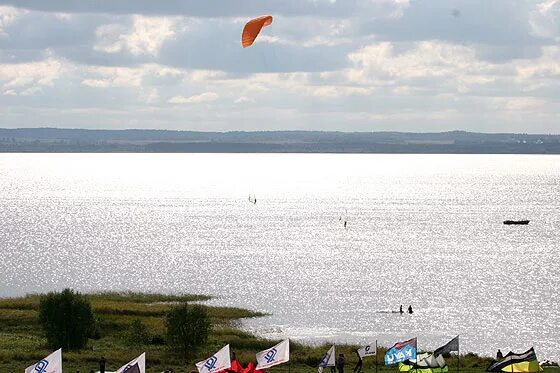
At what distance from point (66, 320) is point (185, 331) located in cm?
824

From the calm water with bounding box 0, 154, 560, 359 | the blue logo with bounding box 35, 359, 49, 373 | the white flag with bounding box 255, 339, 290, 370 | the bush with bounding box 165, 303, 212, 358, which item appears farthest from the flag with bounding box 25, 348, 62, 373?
the calm water with bounding box 0, 154, 560, 359

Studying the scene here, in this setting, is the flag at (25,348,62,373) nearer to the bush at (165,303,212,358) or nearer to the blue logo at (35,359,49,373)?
the blue logo at (35,359,49,373)

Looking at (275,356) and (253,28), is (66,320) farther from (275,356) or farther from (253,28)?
(275,356)

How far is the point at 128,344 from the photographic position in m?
65.5

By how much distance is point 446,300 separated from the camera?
10744 centimetres

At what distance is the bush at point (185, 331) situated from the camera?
61.8m

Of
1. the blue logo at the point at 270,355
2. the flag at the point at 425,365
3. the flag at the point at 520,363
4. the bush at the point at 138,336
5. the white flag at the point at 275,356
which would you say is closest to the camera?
the white flag at the point at 275,356

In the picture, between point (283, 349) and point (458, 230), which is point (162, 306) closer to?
point (283, 349)

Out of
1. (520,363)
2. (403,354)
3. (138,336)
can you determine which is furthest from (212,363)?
(138,336)

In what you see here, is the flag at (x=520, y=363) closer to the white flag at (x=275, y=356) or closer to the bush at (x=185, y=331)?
the white flag at (x=275, y=356)

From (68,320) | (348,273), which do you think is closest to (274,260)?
(348,273)

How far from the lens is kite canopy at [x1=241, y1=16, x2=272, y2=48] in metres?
56.8

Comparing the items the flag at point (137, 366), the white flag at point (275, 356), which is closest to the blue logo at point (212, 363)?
the white flag at point (275, 356)

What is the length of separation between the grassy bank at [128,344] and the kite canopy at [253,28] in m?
17.2
